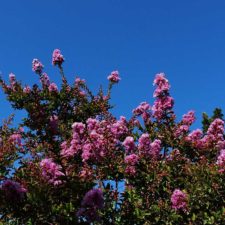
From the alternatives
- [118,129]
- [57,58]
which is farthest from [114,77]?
[118,129]

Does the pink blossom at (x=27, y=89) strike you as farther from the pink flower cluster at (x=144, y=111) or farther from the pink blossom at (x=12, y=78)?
the pink flower cluster at (x=144, y=111)

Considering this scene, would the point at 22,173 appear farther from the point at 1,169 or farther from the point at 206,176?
the point at 206,176

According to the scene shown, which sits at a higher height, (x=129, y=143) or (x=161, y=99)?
(x=161, y=99)

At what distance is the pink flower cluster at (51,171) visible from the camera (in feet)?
19.8

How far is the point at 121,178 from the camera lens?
27.7 ft

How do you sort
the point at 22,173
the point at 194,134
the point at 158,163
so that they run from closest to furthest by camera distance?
the point at 22,173 < the point at 158,163 < the point at 194,134

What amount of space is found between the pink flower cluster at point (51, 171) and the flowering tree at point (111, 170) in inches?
0.5

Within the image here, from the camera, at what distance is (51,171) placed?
6.07 m

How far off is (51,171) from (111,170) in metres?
2.14

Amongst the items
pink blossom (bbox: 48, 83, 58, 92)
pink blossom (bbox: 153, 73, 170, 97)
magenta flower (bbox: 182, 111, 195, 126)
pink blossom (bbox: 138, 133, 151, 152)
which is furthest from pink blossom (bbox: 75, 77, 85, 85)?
pink blossom (bbox: 138, 133, 151, 152)

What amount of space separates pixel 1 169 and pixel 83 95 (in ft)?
15.2

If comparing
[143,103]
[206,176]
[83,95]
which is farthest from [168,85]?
[206,176]

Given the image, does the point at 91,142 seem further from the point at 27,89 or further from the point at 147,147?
the point at 27,89

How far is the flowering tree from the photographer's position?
19.9 ft
